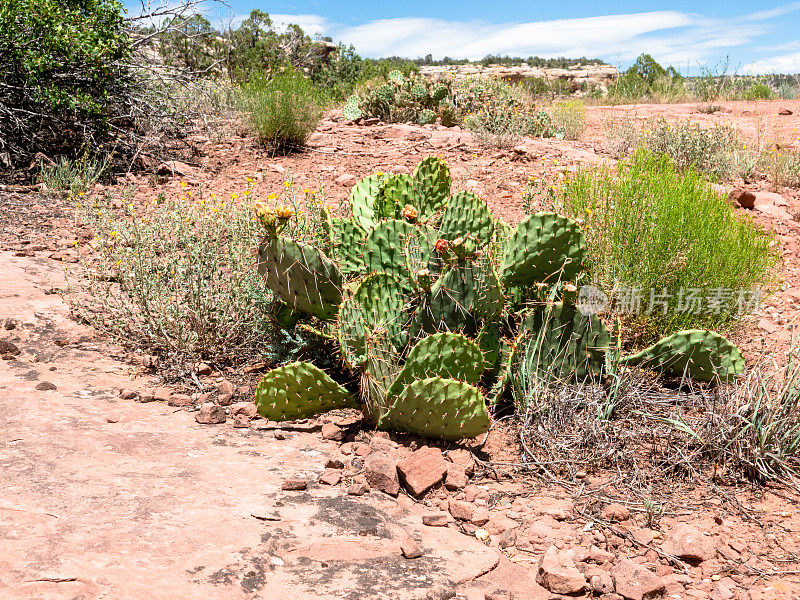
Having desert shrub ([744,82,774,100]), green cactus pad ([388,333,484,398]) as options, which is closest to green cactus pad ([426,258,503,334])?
green cactus pad ([388,333,484,398])

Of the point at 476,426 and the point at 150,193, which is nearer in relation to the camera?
the point at 476,426

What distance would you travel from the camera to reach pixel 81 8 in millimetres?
7926

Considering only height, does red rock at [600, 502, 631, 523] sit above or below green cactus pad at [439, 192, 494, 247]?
below

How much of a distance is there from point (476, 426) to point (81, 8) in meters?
7.03

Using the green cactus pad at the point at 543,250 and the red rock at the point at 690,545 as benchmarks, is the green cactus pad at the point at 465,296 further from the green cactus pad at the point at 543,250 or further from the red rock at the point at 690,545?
the red rock at the point at 690,545

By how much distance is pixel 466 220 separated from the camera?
3.93m

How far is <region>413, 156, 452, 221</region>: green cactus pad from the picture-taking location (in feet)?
15.1

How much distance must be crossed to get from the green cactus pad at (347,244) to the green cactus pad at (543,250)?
0.84 meters

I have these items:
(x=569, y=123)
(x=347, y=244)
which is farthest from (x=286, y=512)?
(x=569, y=123)

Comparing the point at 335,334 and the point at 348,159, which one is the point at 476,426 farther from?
the point at 348,159

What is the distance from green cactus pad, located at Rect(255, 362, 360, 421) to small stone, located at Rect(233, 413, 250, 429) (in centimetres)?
8

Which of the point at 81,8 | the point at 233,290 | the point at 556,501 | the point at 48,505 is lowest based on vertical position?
the point at 556,501

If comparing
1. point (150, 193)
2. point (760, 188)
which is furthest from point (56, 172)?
point (760, 188)

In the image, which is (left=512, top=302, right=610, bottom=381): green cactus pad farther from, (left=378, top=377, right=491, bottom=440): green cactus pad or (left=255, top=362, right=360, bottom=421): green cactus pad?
(left=255, top=362, right=360, bottom=421): green cactus pad
